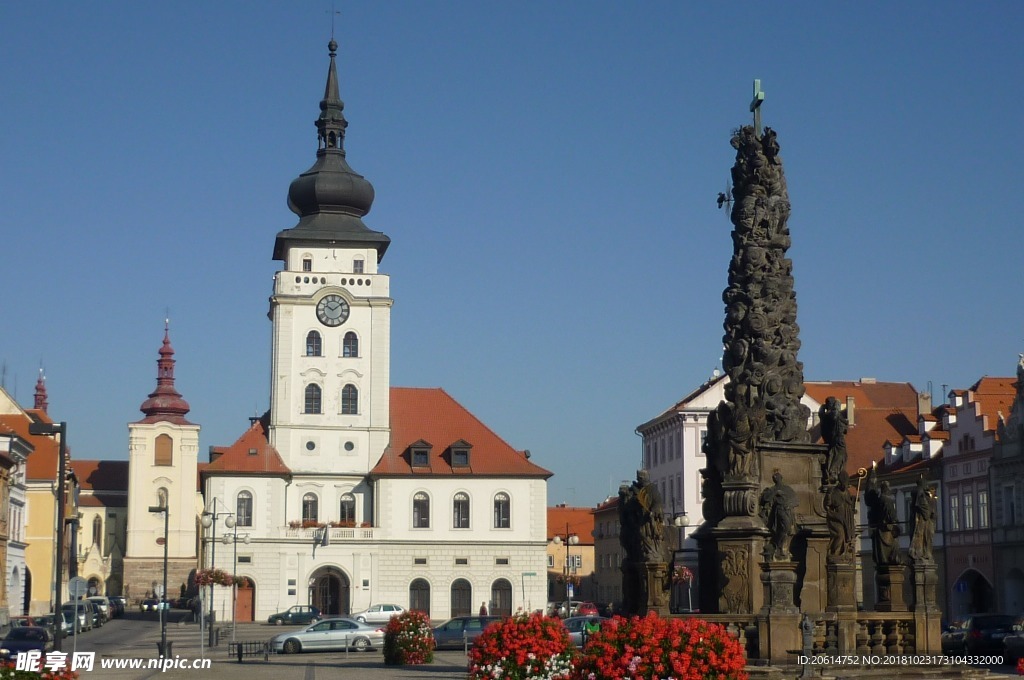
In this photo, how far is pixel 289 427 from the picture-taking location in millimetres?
73062

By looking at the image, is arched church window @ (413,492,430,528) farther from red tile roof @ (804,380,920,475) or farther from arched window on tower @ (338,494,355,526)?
red tile roof @ (804,380,920,475)

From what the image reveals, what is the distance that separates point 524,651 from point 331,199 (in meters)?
56.3

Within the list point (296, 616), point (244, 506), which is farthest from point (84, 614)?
point (244, 506)

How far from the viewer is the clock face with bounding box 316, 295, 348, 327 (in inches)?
2911

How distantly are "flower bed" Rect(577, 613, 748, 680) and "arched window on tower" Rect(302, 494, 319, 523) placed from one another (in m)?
57.5

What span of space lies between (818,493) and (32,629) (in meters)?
26.6

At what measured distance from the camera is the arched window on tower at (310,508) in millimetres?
73062

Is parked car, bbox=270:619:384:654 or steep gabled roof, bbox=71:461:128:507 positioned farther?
steep gabled roof, bbox=71:461:128:507

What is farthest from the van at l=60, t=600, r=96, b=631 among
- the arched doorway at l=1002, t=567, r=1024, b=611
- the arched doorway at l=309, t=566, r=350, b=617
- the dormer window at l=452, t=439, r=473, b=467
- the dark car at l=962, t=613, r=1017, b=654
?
the dark car at l=962, t=613, r=1017, b=654

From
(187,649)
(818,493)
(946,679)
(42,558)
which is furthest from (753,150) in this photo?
(42,558)

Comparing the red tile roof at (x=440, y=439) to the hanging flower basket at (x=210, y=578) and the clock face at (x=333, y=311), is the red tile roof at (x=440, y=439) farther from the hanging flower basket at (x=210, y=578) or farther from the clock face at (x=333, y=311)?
the hanging flower basket at (x=210, y=578)

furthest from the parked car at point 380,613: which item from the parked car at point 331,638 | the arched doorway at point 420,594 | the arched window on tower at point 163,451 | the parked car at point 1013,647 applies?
the arched window on tower at point 163,451

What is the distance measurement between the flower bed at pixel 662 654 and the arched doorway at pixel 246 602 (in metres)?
56.7

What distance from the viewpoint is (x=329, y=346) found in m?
73.8
